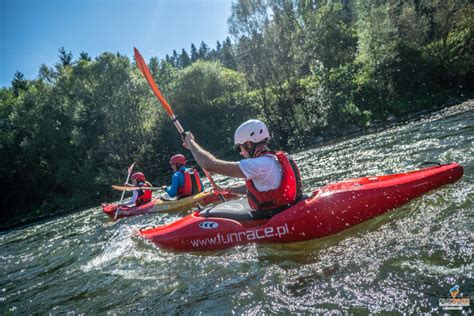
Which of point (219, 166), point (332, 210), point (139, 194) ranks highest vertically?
point (219, 166)

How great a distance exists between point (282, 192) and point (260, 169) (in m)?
0.57

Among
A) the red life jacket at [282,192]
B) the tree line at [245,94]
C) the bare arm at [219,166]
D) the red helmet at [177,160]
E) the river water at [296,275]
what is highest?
the tree line at [245,94]

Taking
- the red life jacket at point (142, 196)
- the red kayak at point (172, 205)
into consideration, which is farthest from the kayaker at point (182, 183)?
the red life jacket at point (142, 196)

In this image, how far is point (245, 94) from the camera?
96.7ft

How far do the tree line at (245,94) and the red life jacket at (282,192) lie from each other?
61.6ft

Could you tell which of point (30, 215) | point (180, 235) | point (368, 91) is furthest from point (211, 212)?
point (30, 215)

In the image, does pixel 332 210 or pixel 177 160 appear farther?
pixel 177 160

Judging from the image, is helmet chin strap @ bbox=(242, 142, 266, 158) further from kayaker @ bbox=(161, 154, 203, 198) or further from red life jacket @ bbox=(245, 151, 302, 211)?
kayaker @ bbox=(161, 154, 203, 198)

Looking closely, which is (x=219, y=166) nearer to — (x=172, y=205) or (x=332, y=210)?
(x=332, y=210)

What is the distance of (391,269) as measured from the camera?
3012mm

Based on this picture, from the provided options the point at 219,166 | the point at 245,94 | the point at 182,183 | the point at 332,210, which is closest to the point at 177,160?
the point at 182,183

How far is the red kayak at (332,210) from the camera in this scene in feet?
14.2

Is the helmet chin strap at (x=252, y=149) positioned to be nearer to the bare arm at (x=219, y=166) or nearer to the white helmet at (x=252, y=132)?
the white helmet at (x=252, y=132)

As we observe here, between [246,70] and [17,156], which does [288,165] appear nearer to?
[246,70]
